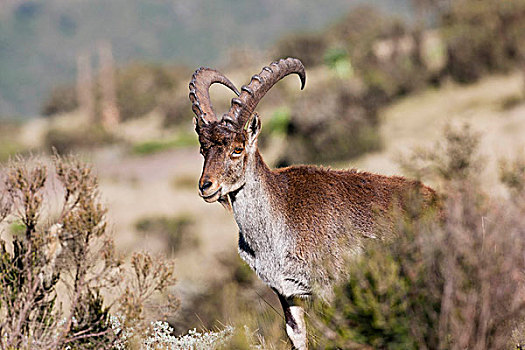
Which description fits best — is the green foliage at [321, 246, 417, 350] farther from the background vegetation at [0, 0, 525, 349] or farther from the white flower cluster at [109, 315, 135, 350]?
the white flower cluster at [109, 315, 135, 350]

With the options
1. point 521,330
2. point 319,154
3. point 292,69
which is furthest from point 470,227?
point 319,154

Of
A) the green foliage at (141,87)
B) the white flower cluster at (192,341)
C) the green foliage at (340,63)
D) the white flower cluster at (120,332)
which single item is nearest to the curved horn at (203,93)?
the white flower cluster at (192,341)

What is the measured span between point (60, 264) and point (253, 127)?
106 inches

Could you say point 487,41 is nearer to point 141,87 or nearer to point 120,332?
point 120,332

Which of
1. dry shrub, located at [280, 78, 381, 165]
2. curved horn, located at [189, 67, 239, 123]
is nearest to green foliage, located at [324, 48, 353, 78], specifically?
dry shrub, located at [280, 78, 381, 165]

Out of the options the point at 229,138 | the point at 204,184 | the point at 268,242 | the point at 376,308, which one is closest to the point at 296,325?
the point at 268,242

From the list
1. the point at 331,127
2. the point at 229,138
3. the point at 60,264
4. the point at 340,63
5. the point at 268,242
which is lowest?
the point at 268,242

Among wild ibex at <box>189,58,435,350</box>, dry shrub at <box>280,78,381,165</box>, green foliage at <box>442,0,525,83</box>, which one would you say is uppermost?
green foliage at <box>442,0,525,83</box>

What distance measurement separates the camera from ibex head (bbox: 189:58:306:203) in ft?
16.4

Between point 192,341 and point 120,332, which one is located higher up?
point 120,332

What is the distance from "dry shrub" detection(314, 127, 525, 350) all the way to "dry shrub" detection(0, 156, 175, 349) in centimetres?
290

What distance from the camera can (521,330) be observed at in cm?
385

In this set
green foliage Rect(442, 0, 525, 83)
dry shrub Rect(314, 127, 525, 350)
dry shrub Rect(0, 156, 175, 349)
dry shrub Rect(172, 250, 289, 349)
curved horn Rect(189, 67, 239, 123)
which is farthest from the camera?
green foliage Rect(442, 0, 525, 83)

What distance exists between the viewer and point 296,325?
5332mm
